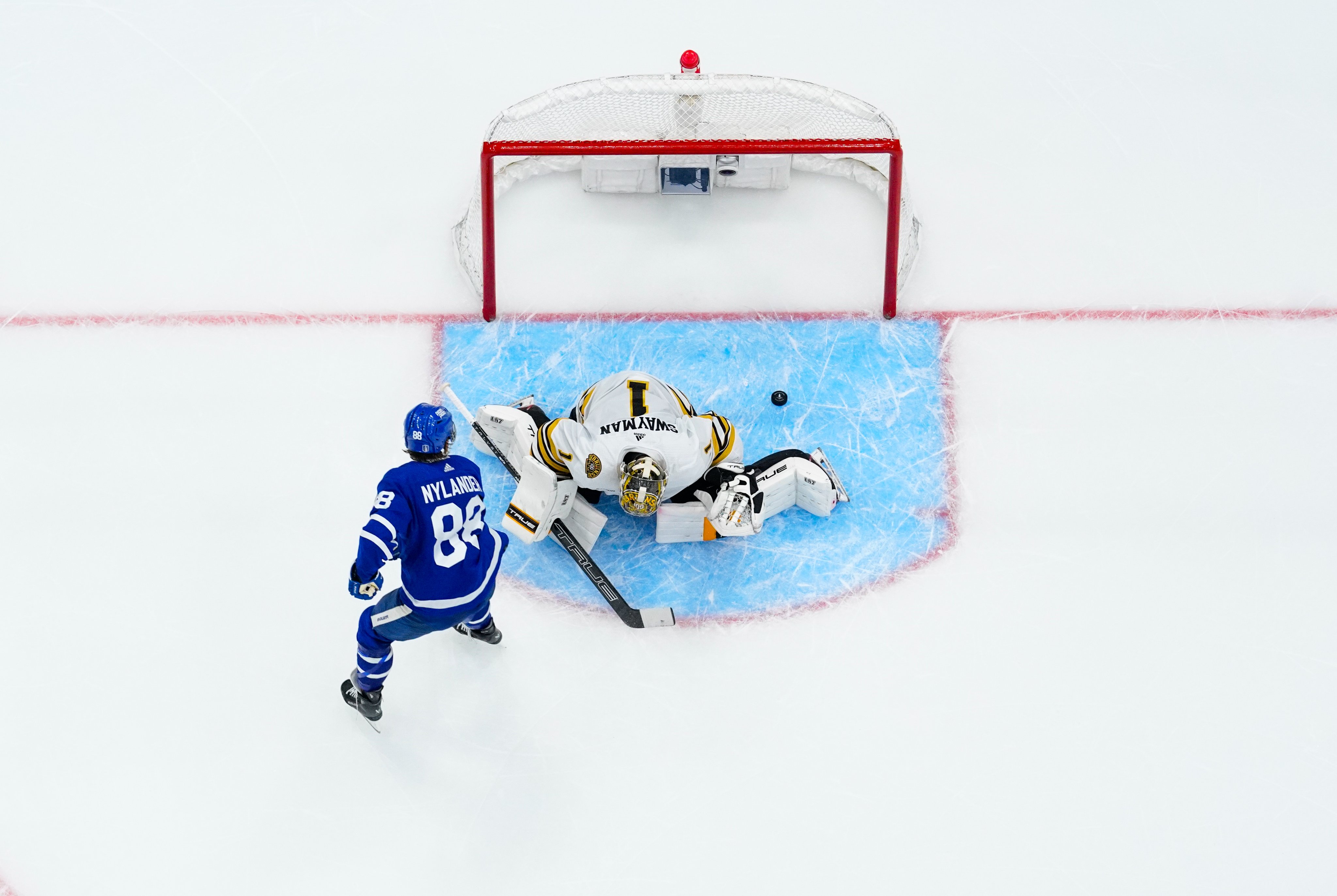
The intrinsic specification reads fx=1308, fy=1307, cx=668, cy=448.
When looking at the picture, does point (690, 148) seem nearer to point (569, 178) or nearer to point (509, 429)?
point (569, 178)

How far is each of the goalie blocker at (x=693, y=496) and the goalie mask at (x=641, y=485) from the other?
0.94 ft

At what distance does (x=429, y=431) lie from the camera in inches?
143

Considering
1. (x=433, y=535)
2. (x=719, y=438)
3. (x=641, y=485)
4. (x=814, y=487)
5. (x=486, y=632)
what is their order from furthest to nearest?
1. (x=814, y=487)
2. (x=719, y=438)
3. (x=486, y=632)
4. (x=641, y=485)
5. (x=433, y=535)

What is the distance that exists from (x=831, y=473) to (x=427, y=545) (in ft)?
5.12

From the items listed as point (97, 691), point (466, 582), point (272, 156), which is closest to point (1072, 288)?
point (466, 582)

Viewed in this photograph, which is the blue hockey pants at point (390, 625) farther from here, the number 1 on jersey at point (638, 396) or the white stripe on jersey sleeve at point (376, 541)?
the number 1 on jersey at point (638, 396)

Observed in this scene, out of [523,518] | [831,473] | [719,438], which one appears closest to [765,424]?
[831,473]

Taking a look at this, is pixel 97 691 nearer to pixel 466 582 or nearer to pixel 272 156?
pixel 466 582

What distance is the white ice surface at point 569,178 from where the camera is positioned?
514cm

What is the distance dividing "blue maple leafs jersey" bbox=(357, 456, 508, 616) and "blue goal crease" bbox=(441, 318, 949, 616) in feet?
2.31

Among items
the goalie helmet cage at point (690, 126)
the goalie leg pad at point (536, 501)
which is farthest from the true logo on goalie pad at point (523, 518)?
the goalie helmet cage at point (690, 126)

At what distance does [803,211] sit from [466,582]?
236 centimetres

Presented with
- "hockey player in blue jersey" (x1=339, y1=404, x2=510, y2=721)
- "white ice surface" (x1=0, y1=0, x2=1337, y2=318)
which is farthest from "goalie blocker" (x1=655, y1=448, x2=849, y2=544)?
"white ice surface" (x1=0, y1=0, x2=1337, y2=318)

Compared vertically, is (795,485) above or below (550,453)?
below
